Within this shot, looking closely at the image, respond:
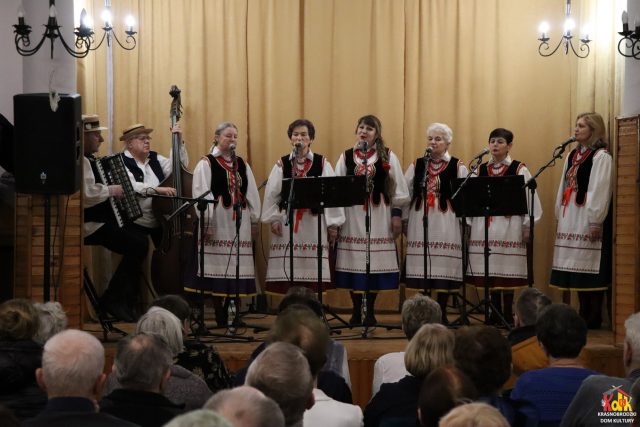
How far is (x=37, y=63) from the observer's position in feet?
23.6

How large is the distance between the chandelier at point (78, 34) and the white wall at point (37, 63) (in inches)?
2.9

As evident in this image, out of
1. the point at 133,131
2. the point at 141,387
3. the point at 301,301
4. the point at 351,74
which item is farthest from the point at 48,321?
the point at 351,74

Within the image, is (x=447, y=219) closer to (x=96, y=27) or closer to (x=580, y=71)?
(x=580, y=71)

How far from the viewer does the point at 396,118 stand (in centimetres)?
939

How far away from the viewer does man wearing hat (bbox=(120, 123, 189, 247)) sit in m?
8.38

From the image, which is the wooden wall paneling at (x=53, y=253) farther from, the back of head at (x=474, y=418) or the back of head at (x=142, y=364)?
the back of head at (x=474, y=418)

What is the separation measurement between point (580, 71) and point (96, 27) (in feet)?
14.4

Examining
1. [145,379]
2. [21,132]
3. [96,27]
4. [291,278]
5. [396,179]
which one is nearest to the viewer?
[145,379]

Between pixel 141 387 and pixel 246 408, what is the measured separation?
1.09 m

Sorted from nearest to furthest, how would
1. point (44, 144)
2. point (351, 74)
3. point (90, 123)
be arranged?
point (44, 144)
point (90, 123)
point (351, 74)

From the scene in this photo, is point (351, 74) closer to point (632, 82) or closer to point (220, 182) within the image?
point (220, 182)

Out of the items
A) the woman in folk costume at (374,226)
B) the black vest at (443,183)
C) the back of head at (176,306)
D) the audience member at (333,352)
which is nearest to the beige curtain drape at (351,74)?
the black vest at (443,183)

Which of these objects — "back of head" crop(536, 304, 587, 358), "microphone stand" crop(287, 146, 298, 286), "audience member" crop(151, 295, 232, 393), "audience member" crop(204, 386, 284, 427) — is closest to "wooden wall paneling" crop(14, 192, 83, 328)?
"microphone stand" crop(287, 146, 298, 286)

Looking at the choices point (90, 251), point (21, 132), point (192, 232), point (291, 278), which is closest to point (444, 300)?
point (291, 278)
